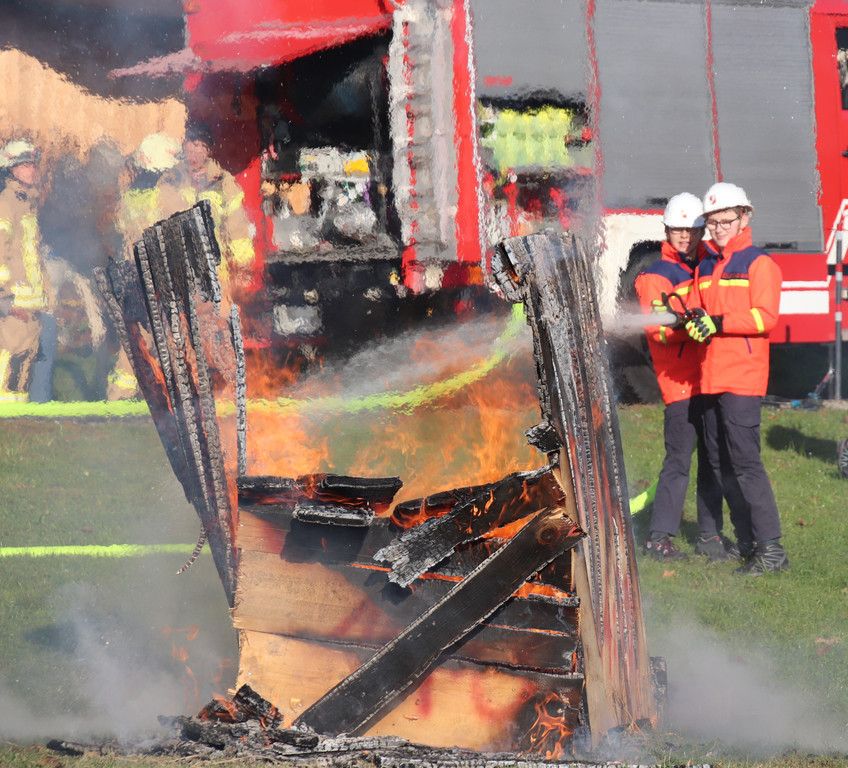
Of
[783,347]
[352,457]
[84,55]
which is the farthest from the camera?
[783,347]

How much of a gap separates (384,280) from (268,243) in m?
1.17

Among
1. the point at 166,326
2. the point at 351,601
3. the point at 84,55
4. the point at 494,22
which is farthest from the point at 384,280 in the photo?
the point at 351,601

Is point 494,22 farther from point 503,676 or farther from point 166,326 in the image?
point 503,676

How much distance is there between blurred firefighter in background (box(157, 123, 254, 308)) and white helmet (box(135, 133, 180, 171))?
11cm

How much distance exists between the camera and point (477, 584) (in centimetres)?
301

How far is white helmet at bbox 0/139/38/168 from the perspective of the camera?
879 centimetres

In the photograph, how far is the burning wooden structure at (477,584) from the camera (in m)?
3.00

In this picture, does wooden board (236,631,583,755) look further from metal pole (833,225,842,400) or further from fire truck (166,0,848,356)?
metal pole (833,225,842,400)

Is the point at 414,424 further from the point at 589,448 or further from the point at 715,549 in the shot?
the point at 589,448

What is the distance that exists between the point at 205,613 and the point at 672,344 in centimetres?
329

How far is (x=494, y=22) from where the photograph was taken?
8.11 metres

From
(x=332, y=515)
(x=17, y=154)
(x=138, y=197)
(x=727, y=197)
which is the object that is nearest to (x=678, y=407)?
(x=727, y=197)

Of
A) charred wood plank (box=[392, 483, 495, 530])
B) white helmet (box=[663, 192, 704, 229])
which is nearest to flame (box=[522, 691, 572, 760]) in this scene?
charred wood plank (box=[392, 483, 495, 530])

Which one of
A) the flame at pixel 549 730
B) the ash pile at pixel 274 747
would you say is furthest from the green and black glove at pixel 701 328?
the flame at pixel 549 730
